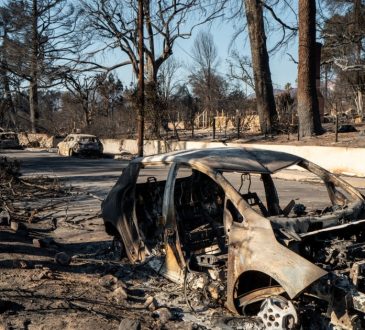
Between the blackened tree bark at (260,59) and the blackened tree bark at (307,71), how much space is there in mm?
5368

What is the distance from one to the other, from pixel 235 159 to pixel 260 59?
80.6 feet

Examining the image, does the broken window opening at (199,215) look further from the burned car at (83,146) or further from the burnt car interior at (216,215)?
the burned car at (83,146)

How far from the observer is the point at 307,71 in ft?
74.9

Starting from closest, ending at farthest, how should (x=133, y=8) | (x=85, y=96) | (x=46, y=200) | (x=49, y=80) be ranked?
(x=46, y=200) < (x=133, y=8) < (x=49, y=80) < (x=85, y=96)

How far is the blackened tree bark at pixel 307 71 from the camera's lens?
22.9m

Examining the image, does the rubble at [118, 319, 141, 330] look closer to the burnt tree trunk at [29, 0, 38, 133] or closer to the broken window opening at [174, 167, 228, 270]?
the broken window opening at [174, 167, 228, 270]

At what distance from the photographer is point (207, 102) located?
5572 cm

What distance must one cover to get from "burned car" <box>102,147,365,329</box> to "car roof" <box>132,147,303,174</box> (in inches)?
0.5

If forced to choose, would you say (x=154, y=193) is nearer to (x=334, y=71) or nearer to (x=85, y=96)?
(x=85, y=96)

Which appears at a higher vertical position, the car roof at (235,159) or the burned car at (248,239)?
the car roof at (235,159)

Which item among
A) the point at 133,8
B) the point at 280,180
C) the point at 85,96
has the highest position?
the point at 133,8

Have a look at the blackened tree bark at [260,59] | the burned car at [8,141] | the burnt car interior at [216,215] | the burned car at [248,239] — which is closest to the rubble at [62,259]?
the burned car at [248,239]

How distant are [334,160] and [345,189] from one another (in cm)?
1289

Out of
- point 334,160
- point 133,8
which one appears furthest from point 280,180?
point 133,8
